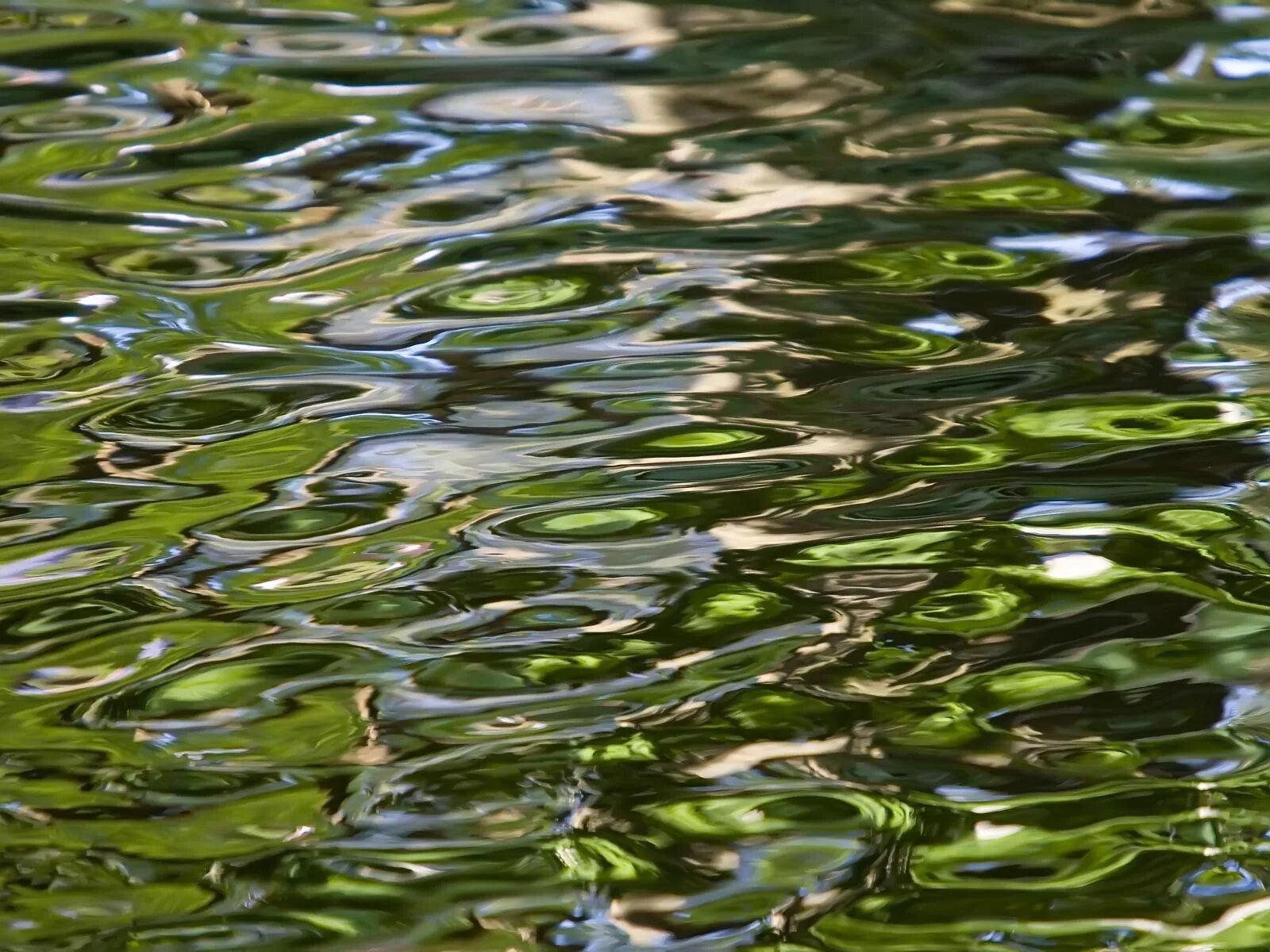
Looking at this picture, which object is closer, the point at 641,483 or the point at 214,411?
the point at 641,483

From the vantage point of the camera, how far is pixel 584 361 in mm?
1904

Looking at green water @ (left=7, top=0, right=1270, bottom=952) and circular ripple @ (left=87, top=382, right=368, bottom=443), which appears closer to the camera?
green water @ (left=7, top=0, right=1270, bottom=952)

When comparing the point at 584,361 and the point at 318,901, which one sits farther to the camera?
the point at 584,361

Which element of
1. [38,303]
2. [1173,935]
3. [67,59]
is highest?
[67,59]

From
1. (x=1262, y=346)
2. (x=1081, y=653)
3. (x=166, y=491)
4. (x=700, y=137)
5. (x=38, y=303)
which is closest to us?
(x=1081, y=653)

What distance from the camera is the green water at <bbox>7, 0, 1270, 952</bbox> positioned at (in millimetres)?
1151

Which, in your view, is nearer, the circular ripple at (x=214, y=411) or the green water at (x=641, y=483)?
the green water at (x=641, y=483)

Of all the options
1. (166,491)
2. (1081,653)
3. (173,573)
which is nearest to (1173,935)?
(1081,653)

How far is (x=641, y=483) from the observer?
64.9 inches

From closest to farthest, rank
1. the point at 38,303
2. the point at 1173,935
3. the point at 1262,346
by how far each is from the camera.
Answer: the point at 1173,935 < the point at 1262,346 < the point at 38,303

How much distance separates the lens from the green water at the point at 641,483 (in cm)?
115

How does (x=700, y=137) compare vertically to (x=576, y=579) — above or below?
above

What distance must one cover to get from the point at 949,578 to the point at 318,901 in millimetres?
677

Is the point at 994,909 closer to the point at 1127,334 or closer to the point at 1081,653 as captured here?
the point at 1081,653
